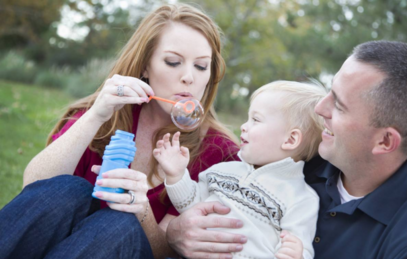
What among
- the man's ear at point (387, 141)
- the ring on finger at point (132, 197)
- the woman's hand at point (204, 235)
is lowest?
the woman's hand at point (204, 235)

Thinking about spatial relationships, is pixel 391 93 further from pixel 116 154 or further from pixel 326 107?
pixel 116 154

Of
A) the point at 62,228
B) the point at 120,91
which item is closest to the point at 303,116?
the point at 120,91

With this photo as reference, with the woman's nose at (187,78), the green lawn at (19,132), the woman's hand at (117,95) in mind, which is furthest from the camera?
the green lawn at (19,132)

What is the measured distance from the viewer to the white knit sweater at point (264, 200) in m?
2.24

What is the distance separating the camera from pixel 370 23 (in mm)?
11289

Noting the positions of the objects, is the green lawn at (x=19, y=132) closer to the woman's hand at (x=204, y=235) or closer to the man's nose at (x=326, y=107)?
the woman's hand at (x=204, y=235)

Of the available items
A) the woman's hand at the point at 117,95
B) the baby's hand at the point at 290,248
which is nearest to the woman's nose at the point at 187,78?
the woman's hand at the point at 117,95

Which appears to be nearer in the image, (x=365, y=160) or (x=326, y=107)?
(x=365, y=160)

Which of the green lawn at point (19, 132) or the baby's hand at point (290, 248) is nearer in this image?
the baby's hand at point (290, 248)

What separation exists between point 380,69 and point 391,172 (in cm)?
49

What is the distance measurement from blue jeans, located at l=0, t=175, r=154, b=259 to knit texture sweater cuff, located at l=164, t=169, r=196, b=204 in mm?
350

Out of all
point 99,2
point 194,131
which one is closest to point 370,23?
point 194,131

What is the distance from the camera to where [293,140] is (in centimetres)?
249

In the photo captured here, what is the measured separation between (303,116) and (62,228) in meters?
1.38
